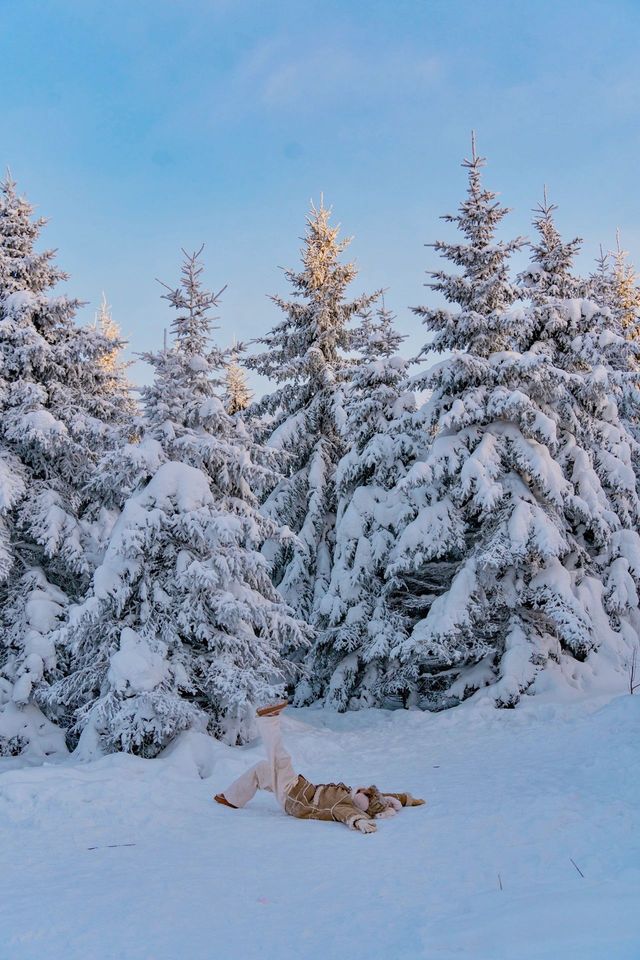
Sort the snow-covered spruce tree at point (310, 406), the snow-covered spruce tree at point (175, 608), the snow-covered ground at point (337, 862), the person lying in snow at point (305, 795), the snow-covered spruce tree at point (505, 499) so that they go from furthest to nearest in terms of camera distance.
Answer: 1. the snow-covered spruce tree at point (310, 406)
2. the snow-covered spruce tree at point (505, 499)
3. the snow-covered spruce tree at point (175, 608)
4. the person lying in snow at point (305, 795)
5. the snow-covered ground at point (337, 862)

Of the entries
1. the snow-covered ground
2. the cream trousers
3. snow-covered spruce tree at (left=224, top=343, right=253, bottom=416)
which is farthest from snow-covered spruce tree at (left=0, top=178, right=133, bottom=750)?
snow-covered spruce tree at (left=224, top=343, right=253, bottom=416)

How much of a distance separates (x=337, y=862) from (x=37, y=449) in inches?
416

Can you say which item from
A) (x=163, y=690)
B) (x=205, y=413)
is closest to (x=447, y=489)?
(x=205, y=413)

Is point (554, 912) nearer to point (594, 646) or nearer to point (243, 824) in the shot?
point (243, 824)

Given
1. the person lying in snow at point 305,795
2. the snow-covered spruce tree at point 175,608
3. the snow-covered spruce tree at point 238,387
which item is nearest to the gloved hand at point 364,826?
the person lying in snow at point 305,795

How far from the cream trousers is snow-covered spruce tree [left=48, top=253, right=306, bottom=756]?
8.44ft

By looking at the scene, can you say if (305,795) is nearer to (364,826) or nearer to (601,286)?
(364,826)

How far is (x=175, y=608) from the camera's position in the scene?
34.8 ft

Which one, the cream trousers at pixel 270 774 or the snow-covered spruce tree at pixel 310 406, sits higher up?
the snow-covered spruce tree at pixel 310 406

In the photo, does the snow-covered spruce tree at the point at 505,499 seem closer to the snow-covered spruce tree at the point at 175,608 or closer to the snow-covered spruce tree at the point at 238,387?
the snow-covered spruce tree at the point at 175,608

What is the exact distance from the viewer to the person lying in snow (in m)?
6.43

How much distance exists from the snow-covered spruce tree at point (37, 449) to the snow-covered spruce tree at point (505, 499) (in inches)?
264

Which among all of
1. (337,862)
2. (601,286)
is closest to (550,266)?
(601,286)

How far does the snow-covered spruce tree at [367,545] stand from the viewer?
14805 millimetres
